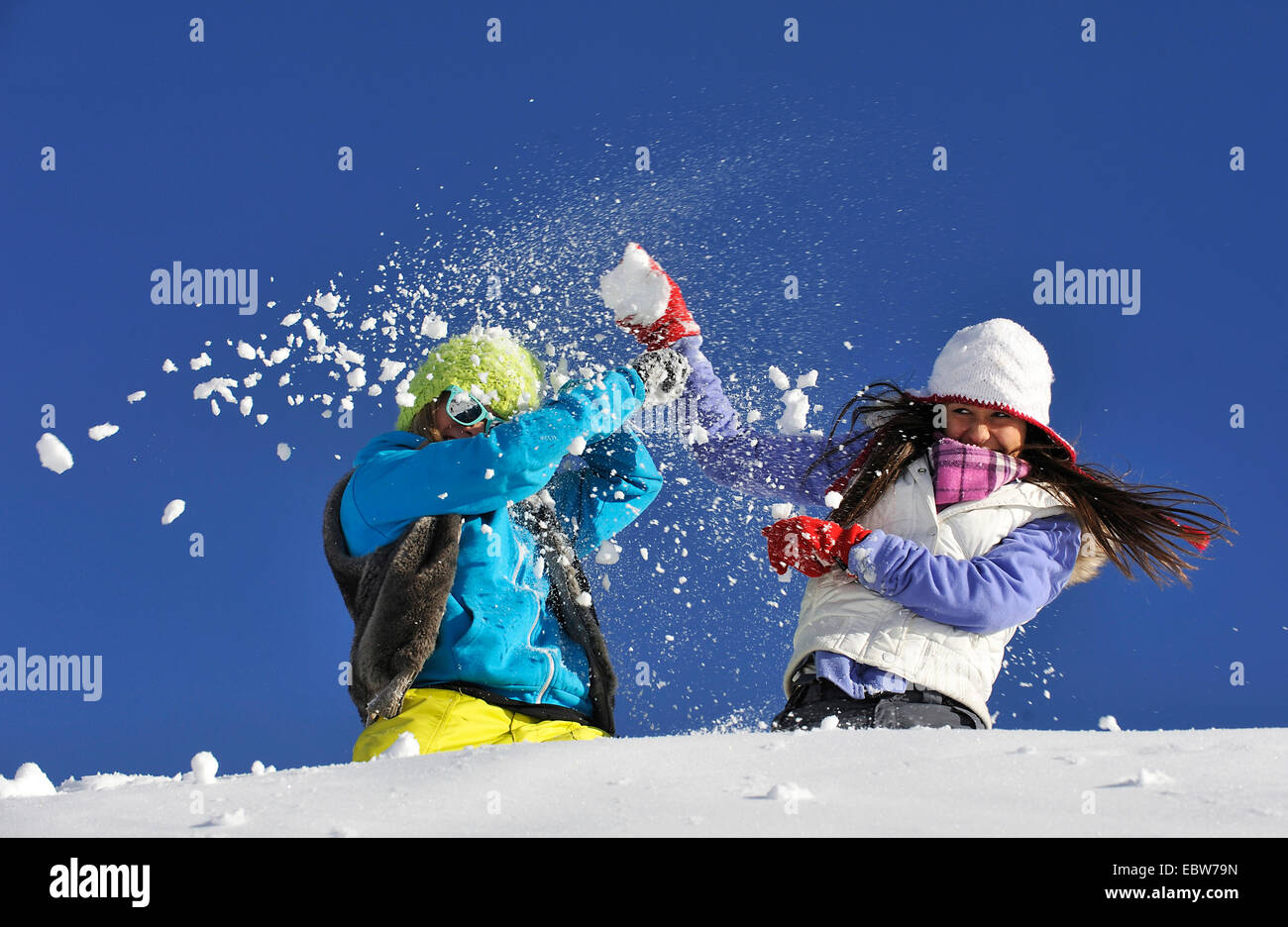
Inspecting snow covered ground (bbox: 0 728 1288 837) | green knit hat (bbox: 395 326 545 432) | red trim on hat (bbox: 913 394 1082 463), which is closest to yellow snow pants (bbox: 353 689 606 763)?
snow covered ground (bbox: 0 728 1288 837)

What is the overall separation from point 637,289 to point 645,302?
62 millimetres

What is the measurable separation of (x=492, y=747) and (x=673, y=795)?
87 centimetres

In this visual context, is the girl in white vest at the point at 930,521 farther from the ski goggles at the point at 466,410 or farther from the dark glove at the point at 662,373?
the ski goggles at the point at 466,410

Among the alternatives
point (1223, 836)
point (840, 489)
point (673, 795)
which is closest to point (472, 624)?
point (840, 489)

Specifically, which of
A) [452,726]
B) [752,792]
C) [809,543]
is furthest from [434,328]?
[752,792]

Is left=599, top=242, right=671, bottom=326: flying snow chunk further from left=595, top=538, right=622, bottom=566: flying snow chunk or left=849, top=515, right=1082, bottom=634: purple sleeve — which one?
left=849, top=515, right=1082, bottom=634: purple sleeve

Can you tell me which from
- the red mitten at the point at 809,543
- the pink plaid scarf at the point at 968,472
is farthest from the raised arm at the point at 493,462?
the pink plaid scarf at the point at 968,472

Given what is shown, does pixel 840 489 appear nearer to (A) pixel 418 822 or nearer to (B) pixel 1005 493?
(B) pixel 1005 493

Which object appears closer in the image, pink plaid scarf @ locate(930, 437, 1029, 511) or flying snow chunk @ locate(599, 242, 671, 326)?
pink plaid scarf @ locate(930, 437, 1029, 511)

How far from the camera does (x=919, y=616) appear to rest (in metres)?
4.00

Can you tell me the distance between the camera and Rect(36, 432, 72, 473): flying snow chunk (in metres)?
4.24

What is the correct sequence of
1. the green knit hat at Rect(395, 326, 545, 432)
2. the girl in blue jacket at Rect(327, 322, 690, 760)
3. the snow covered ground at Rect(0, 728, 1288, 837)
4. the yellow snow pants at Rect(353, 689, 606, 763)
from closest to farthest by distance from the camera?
1. the snow covered ground at Rect(0, 728, 1288, 837)
2. the yellow snow pants at Rect(353, 689, 606, 763)
3. the girl in blue jacket at Rect(327, 322, 690, 760)
4. the green knit hat at Rect(395, 326, 545, 432)

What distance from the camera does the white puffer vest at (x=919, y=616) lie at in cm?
394

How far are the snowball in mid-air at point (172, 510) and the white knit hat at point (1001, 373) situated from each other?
275 centimetres
